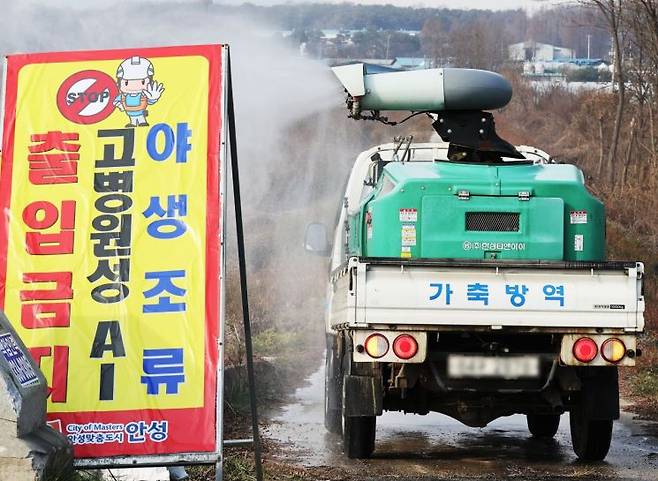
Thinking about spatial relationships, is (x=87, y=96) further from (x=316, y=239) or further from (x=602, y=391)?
(x=316, y=239)

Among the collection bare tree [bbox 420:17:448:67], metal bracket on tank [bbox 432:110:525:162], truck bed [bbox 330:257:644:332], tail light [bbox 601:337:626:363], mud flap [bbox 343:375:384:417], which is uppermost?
bare tree [bbox 420:17:448:67]

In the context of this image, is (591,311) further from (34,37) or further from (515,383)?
(34,37)

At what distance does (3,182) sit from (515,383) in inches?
169

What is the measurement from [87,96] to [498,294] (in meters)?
3.43

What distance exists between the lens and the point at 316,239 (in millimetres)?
13148

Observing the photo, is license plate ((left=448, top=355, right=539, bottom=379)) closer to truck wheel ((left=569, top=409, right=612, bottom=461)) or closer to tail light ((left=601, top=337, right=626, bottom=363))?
tail light ((left=601, top=337, right=626, bottom=363))

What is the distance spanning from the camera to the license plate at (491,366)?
382 inches

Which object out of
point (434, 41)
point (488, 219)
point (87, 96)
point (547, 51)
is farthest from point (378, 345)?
point (547, 51)

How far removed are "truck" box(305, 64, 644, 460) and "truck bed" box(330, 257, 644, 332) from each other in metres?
0.01

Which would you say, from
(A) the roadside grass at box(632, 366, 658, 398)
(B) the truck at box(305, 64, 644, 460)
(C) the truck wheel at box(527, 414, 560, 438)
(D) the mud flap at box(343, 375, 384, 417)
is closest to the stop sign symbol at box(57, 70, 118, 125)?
(B) the truck at box(305, 64, 644, 460)

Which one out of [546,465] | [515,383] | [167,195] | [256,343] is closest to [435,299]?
[515,383]

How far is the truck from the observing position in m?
9.38

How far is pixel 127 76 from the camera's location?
25.0 feet

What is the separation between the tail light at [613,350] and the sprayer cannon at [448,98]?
2.50 m
